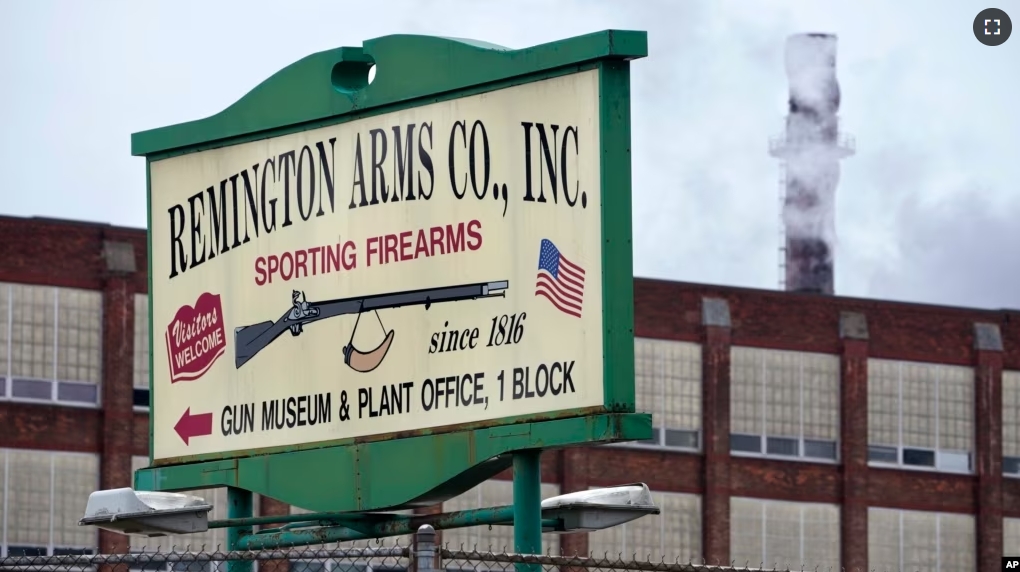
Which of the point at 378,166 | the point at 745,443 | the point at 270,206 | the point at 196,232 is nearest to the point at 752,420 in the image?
the point at 745,443

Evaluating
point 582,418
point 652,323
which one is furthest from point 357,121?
point 652,323

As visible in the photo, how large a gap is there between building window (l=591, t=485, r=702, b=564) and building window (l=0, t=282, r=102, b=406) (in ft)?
42.1

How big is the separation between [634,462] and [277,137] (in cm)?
3904

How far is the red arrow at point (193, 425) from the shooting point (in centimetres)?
1939

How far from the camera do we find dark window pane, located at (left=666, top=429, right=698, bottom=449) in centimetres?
5831

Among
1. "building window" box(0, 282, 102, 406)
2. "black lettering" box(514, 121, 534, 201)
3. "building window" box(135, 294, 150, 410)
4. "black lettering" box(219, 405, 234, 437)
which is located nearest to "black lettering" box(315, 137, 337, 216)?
"black lettering" box(219, 405, 234, 437)

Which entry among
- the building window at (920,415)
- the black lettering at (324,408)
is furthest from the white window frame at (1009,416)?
the black lettering at (324,408)

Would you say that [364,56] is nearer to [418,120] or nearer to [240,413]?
[418,120]

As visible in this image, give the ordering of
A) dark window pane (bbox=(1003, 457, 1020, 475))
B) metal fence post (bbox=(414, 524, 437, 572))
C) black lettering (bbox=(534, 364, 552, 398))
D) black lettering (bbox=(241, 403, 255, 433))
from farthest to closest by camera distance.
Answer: dark window pane (bbox=(1003, 457, 1020, 475)) → black lettering (bbox=(241, 403, 255, 433)) → black lettering (bbox=(534, 364, 552, 398)) → metal fence post (bbox=(414, 524, 437, 572))

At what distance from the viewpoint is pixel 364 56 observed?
1859cm

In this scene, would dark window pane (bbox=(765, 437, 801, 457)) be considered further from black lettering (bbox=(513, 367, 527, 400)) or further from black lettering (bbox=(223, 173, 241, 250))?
black lettering (bbox=(513, 367, 527, 400))

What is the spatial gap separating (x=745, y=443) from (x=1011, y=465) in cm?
772

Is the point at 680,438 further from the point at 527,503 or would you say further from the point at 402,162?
the point at 527,503

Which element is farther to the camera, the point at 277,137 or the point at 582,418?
the point at 277,137
